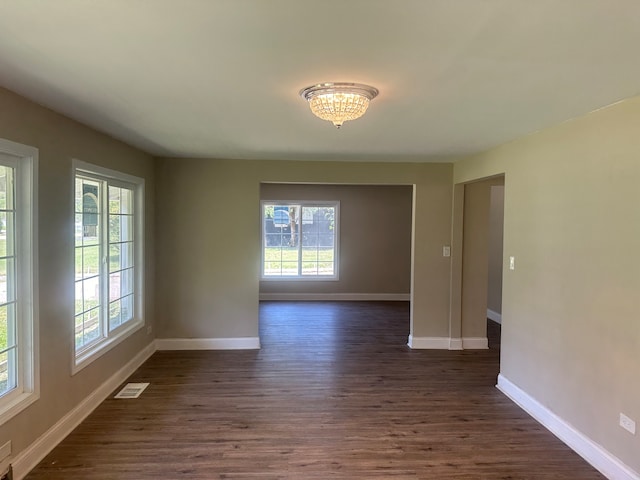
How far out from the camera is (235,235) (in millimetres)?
4930

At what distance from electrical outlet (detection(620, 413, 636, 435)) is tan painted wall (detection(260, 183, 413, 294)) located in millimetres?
5917

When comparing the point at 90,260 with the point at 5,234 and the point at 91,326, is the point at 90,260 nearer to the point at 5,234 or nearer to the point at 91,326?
the point at 91,326

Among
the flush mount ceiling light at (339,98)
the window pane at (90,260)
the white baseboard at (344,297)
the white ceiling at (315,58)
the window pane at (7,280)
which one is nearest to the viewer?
the white ceiling at (315,58)

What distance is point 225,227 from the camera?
4918 mm

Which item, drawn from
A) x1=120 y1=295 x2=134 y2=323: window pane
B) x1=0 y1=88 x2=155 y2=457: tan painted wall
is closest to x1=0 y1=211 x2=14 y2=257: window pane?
x1=0 y1=88 x2=155 y2=457: tan painted wall

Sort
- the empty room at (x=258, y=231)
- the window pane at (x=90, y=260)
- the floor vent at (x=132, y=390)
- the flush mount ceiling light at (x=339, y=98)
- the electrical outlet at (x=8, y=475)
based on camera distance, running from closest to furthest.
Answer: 1. the empty room at (x=258, y=231)
2. the flush mount ceiling light at (x=339, y=98)
3. the electrical outlet at (x=8, y=475)
4. the window pane at (x=90, y=260)
5. the floor vent at (x=132, y=390)

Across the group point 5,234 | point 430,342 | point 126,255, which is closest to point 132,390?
point 126,255

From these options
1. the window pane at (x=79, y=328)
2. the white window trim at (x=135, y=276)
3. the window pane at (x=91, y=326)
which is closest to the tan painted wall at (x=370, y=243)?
the white window trim at (x=135, y=276)

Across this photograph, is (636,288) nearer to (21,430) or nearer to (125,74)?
(125,74)

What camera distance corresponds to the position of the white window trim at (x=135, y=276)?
317 centimetres

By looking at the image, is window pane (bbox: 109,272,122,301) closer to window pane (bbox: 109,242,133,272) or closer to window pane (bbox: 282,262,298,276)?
window pane (bbox: 109,242,133,272)

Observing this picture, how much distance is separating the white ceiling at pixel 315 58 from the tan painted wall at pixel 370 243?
Result: 522 centimetres

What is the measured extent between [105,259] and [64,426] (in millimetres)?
1383

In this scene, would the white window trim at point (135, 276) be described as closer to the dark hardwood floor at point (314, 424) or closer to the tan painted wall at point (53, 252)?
the tan painted wall at point (53, 252)
